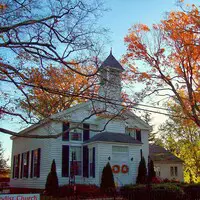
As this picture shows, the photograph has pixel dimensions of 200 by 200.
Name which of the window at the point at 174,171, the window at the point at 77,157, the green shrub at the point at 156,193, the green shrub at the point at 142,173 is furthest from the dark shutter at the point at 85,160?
the window at the point at 174,171

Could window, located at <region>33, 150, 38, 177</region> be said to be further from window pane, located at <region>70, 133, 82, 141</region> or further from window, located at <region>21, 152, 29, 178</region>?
window pane, located at <region>70, 133, 82, 141</region>

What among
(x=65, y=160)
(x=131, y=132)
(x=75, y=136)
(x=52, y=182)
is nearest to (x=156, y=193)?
(x=52, y=182)

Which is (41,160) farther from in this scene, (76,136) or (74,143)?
Result: (76,136)

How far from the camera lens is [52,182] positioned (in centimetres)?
1978

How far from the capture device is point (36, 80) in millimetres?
13977

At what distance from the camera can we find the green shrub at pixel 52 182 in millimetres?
19328

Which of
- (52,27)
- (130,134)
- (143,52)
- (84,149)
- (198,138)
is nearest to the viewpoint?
(52,27)

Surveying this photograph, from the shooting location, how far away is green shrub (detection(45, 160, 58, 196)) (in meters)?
19.3

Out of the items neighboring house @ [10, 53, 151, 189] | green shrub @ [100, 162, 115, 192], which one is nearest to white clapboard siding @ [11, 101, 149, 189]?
neighboring house @ [10, 53, 151, 189]

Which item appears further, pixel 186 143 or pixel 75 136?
pixel 186 143

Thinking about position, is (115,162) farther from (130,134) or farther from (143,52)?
(143,52)

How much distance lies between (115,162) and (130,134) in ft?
15.1

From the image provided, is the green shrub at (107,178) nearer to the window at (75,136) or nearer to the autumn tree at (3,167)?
the window at (75,136)

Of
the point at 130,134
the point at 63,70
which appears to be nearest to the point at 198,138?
the point at 130,134
